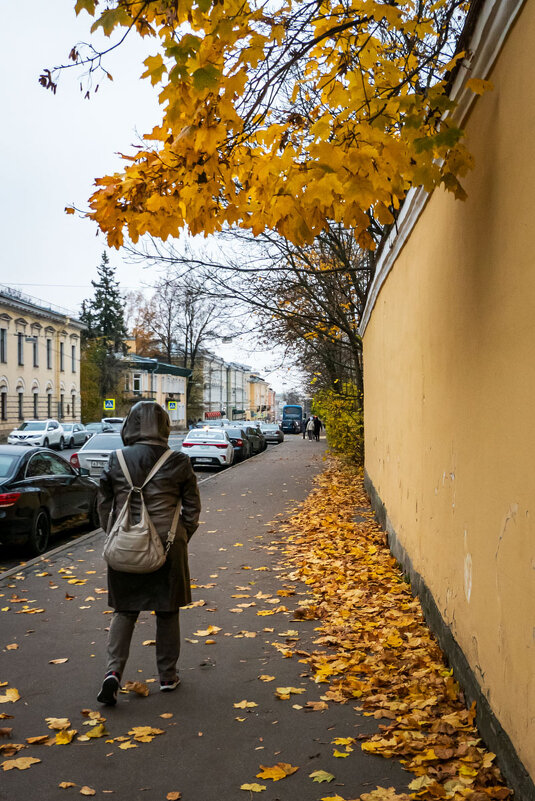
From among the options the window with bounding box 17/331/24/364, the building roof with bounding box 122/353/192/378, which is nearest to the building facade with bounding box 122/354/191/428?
the building roof with bounding box 122/353/192/378

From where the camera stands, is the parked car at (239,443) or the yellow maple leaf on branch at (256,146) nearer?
the yellow maple leaf on branch at (256,146)

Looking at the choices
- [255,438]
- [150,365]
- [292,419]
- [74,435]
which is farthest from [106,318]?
[255,438]

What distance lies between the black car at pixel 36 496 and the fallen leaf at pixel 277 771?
6.75 meters

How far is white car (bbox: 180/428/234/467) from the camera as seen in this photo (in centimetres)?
2694

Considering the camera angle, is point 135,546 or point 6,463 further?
point 6,463

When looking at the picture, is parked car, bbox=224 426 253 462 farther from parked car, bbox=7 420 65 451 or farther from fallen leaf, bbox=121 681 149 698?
fallen leaf, bbox=121 681 149 698

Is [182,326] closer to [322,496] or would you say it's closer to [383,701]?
[322,496]

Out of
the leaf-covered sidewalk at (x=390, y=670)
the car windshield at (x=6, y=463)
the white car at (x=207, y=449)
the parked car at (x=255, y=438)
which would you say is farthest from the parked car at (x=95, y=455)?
the parked car at (x=255, y=438)

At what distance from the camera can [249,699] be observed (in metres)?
4.74

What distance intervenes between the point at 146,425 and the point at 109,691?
5.47 ft

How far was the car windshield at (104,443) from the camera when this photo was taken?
20.2 meters

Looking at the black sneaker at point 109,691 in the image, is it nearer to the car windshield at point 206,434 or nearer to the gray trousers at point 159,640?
the gray trousers at point 159,640

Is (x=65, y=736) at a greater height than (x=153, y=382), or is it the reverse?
(x=153, y=382)

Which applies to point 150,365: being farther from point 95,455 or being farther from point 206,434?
point 95,455
